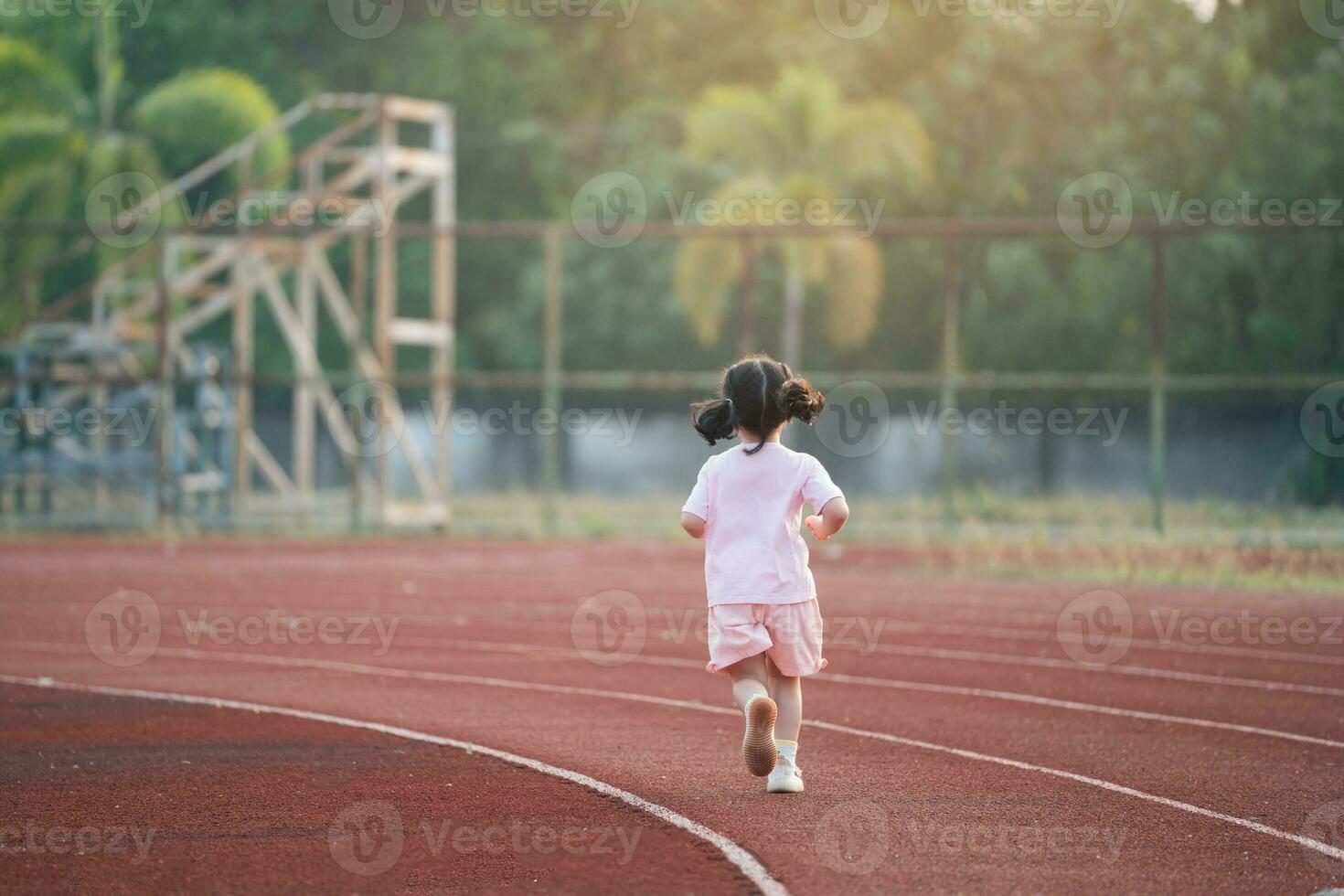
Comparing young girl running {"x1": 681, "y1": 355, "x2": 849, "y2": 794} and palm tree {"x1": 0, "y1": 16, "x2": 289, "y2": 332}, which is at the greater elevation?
palm tree {"x1": 0, "y1": 16, "x2": 289, "y2": 332}

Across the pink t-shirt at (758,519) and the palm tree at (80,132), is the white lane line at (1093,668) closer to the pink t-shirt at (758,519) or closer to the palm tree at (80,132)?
the pink t-shirt at (758,519)

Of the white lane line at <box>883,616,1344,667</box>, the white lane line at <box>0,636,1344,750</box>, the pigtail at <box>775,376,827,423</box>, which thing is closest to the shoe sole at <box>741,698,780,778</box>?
the pigtail at <box>775,376,827,423</box>

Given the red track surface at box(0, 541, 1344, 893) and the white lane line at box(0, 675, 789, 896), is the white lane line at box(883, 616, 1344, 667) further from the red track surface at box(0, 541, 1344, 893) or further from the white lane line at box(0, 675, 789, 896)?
the white lane line at box(0, 675, 789, 896)

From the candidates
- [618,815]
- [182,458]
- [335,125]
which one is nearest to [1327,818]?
[618,815]

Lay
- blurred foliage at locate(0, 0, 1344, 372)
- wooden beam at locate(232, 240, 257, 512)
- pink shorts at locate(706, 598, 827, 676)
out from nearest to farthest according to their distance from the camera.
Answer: pink shorts at locate(706, 598, 827, 676)
wooden beam at locate(232, 240, 257, 512)
blurred foliage at locate(0, 0, 1344, 372)

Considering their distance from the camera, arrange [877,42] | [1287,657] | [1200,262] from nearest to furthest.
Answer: [1287,657]
[1200,262]
[877,42]

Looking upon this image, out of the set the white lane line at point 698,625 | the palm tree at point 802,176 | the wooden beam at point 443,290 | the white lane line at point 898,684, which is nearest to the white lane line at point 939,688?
the white lane line at point 898,684

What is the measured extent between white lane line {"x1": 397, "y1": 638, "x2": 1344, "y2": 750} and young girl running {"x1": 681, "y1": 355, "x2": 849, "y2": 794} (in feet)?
9.51

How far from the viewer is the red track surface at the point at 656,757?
5.39 meters

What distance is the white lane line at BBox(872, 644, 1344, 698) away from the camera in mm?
9750

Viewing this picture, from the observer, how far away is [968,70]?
35938 millimetres

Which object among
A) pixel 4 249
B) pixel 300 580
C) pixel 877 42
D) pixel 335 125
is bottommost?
pixel 300 580

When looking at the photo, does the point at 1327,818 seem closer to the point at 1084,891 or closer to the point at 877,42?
the point at 1084,891

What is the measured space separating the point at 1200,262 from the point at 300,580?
737 inches
